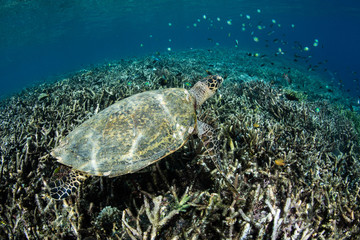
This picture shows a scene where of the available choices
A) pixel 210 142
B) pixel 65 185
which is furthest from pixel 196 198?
pixel 65 185

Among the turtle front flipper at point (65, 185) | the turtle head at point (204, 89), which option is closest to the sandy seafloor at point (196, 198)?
the turtle front flipper at point (65, 185)

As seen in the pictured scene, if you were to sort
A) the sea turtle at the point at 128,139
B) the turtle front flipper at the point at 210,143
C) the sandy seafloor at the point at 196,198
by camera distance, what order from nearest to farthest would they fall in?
the sandy seafloor at the point at 196,198, the sea turtle at the point at 128,139, the turtle front flipper at the point at 210,143

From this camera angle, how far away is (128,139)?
2.43 metres

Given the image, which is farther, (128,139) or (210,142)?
(210,142)

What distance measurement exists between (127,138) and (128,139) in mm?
21

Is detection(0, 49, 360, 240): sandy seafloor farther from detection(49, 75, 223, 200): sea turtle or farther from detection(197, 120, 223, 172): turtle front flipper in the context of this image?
detection(49, 75, 223, 200): sea turtle

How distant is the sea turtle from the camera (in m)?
2.24

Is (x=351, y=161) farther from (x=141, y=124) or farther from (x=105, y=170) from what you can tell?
(x=105, y=170)

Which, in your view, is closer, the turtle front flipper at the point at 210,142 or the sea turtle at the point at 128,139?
the sea turtle at the point at 128,139

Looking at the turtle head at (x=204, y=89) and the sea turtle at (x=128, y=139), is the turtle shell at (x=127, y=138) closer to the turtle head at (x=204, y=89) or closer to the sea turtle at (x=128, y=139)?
the sea turtle at (x=128, y=139)

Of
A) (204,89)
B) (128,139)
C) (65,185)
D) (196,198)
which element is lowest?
(196,198)

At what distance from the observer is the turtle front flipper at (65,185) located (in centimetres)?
214

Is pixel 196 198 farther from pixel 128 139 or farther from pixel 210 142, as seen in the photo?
pixel 128 139

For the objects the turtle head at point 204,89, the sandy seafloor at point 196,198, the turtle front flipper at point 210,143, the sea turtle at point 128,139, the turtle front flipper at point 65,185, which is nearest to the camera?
the sandy seafloor at point 196,198
